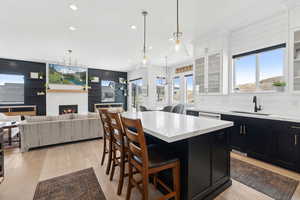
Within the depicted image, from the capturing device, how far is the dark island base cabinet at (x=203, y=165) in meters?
1.47

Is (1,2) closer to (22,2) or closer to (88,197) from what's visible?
(22,2)

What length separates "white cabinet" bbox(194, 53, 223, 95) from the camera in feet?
12.0

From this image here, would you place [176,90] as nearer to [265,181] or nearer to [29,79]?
[265,181]

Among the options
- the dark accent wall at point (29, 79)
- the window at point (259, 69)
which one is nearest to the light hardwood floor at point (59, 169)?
the window at point (259, 69)

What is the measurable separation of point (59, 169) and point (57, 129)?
1.42 meters

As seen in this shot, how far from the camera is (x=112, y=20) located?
10.0 ft

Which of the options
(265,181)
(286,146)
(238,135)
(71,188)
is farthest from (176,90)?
(71,188)

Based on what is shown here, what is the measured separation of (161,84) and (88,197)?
6.13 meters

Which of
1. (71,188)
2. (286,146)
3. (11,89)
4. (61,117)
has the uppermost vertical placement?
(11,89)

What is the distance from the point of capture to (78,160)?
282 cm

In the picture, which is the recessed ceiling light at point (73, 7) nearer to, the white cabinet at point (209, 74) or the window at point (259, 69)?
the white cabinet at point (209, 74)

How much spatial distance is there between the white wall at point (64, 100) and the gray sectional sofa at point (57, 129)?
3.12 meters

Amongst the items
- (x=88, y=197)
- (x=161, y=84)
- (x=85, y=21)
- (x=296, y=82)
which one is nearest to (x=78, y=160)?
(x=88, y=197)

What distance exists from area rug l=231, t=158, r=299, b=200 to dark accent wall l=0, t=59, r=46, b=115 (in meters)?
8.01
